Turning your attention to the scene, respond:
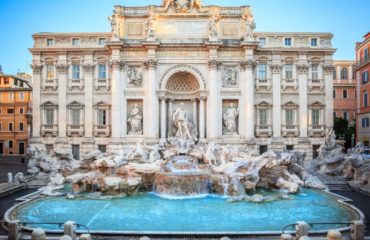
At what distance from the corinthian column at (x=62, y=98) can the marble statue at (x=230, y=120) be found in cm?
1377

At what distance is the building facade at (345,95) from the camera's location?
43.9 m

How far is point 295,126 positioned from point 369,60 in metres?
12.1

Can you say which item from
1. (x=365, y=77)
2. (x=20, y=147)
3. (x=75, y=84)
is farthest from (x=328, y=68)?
(x=20, y=147)

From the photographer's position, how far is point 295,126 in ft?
88.3

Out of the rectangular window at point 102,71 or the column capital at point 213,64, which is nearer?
the column capital at point 213,64

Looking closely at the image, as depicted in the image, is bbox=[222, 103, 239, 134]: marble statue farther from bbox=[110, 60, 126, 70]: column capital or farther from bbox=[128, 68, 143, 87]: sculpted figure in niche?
bbox=[110, 60, 126, 70]: column capital

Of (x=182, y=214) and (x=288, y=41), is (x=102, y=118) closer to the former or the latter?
(x=182, y=214)

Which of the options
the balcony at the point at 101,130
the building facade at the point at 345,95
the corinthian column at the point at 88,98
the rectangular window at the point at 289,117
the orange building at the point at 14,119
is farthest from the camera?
the building facade at the point at 345,95

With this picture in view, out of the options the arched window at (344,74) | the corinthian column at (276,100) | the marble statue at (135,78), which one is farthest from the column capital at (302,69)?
the arched window at (344,74)

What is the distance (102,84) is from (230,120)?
11.5 meters

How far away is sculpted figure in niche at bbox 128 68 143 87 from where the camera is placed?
26.1 meters

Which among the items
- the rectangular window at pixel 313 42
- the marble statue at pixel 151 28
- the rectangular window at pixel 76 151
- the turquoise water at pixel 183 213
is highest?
the marble statue at pixel 151 28

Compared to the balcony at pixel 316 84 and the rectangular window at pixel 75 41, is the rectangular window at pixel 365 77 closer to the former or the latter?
the balcony at pixel 316 84

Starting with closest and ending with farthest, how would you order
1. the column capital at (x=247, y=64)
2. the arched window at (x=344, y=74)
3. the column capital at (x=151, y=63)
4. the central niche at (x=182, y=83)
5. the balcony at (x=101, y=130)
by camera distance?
1. the column capital at (x=151, y=63)
2. the column capital at (x=247, y=64)
3. the central niche at (x=182, y=83)
4. the balcony at (x=101, y=130)
5. the arched window at (x=344, y=74)
